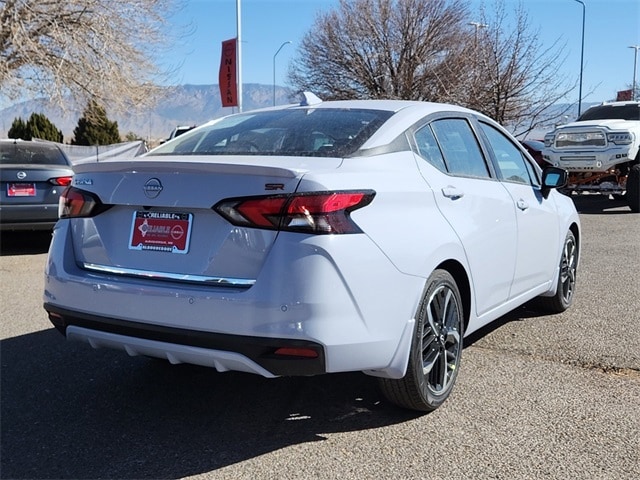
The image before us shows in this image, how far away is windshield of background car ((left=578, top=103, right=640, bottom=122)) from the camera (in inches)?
587

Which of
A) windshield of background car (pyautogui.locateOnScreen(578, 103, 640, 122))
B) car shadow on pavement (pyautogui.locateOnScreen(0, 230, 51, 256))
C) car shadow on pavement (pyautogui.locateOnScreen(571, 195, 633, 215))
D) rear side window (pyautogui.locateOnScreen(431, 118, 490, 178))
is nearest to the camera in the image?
rear side window (pyautogui.locateOnScreen(431, 118, 490, 178))

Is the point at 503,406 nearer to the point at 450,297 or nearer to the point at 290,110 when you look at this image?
the point at 450,297

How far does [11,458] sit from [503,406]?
8.13 feet

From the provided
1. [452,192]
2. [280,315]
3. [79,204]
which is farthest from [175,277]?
[452,192]

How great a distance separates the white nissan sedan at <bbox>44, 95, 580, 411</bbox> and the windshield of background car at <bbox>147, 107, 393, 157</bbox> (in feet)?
0.06

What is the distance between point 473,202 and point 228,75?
63.8ft

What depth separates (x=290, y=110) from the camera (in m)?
4.27

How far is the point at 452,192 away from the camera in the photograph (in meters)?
3.75

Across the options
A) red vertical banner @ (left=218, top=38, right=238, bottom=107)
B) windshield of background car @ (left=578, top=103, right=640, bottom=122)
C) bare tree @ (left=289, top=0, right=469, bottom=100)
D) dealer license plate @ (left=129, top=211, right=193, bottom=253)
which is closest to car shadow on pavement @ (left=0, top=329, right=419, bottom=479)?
dealer license plate @ (left=129, top=211, right=193, bottom=253)

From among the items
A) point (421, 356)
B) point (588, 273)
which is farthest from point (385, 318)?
point (588, 273)

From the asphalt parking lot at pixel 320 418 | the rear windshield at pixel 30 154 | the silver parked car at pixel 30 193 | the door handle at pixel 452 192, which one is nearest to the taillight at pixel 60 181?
the silver parked car at pixel 30 193

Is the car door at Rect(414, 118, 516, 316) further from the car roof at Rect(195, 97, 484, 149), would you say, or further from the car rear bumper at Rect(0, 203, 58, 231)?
the car rear bumper at Rect(0, 203, 58, 231)

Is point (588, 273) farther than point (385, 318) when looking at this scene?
Yes

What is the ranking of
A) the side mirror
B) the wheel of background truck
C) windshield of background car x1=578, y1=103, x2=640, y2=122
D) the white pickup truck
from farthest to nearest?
windshield of background car x1=578, y1=103, x2=640, y2=122
the white pickup truck
the wheel of background truck
the side mirror
